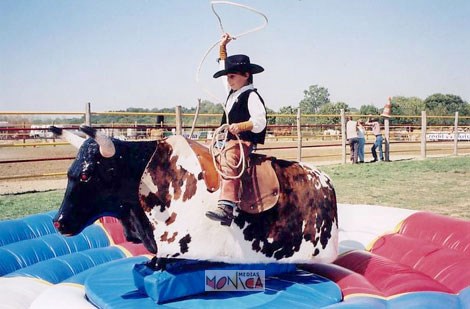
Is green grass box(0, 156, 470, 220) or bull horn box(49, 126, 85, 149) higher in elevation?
bull horn box(49, 126, 85, 149)

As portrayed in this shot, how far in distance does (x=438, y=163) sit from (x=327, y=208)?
11.9 metres

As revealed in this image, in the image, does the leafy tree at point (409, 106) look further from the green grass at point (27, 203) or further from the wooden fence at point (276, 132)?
the green grass at point (27, 203)

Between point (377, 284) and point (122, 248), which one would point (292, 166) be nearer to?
point (377, 284)

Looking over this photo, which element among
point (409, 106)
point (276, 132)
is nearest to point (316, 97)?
point (409, 106)

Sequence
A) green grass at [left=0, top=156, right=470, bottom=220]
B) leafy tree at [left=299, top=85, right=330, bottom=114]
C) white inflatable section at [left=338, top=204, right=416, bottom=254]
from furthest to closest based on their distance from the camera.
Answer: leafy tree at [left=299, top=85, right=330, bottom=114]
green grass at [left=0, top=156, right=470, bottom=220]
white inflatable section at [left=338, top=204, right=416, bottom=254]

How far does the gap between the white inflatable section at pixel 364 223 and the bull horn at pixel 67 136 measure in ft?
8.76

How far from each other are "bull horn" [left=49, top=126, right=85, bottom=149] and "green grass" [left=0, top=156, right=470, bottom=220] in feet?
14.4

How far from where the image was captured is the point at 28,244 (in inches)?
173

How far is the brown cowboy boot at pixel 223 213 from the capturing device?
9.34 feet

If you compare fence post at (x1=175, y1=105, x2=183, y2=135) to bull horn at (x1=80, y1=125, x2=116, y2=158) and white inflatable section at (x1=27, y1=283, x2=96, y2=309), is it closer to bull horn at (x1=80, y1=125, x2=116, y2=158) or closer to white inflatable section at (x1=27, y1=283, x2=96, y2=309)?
white inflatable section at (x1=27, y1=283, x2=96, y2=309)

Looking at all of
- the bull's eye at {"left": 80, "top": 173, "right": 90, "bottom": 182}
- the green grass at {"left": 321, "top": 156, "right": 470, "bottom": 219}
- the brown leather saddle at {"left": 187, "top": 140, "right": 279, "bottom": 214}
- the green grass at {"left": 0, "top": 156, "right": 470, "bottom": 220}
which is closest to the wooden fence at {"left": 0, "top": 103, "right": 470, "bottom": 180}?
the brown leather saddle at {"left": 187, "top": 140, "right": 279, "bottom": 214}

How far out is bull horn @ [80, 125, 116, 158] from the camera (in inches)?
111

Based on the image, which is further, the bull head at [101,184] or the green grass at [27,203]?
the green grass at [27,203]

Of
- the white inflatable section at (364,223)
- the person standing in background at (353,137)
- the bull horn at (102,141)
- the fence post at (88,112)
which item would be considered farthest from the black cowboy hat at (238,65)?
the person standing in background at (353,137)
